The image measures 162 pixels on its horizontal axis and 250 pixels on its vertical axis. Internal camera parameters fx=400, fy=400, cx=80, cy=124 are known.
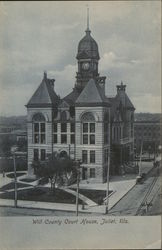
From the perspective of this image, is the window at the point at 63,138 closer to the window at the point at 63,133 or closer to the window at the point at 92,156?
the window at the point at 63,133

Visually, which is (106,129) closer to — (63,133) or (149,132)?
(63,133)

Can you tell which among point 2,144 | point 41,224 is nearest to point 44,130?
point 2,144

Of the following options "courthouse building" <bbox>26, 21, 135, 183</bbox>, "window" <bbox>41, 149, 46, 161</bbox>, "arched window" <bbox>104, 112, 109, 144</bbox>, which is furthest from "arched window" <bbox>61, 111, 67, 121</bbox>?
"window" <bbox>41, 149, 46, 161</bbox>

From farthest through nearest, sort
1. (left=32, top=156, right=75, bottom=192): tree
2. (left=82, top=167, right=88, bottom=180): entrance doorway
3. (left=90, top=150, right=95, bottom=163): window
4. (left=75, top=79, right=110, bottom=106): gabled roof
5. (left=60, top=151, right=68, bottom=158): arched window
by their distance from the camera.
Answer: (left=75, top=79, right=110, bottom=106): gabled roof, (left=90, top=150, right=95, bottom=163): window, (left=82, top=167, right=88, bottom=180): entrance doorway, (left=60, top=151, right=68, bottom=158): arched window, (left=32, top=156, right=75, bottom=192): tree

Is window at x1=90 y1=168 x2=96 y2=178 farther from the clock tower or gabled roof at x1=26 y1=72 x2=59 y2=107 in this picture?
the clock tower

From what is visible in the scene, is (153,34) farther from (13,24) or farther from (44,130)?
(44,130)

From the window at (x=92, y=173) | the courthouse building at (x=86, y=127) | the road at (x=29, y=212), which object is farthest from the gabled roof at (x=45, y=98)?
the road at (x=29, y=212)
